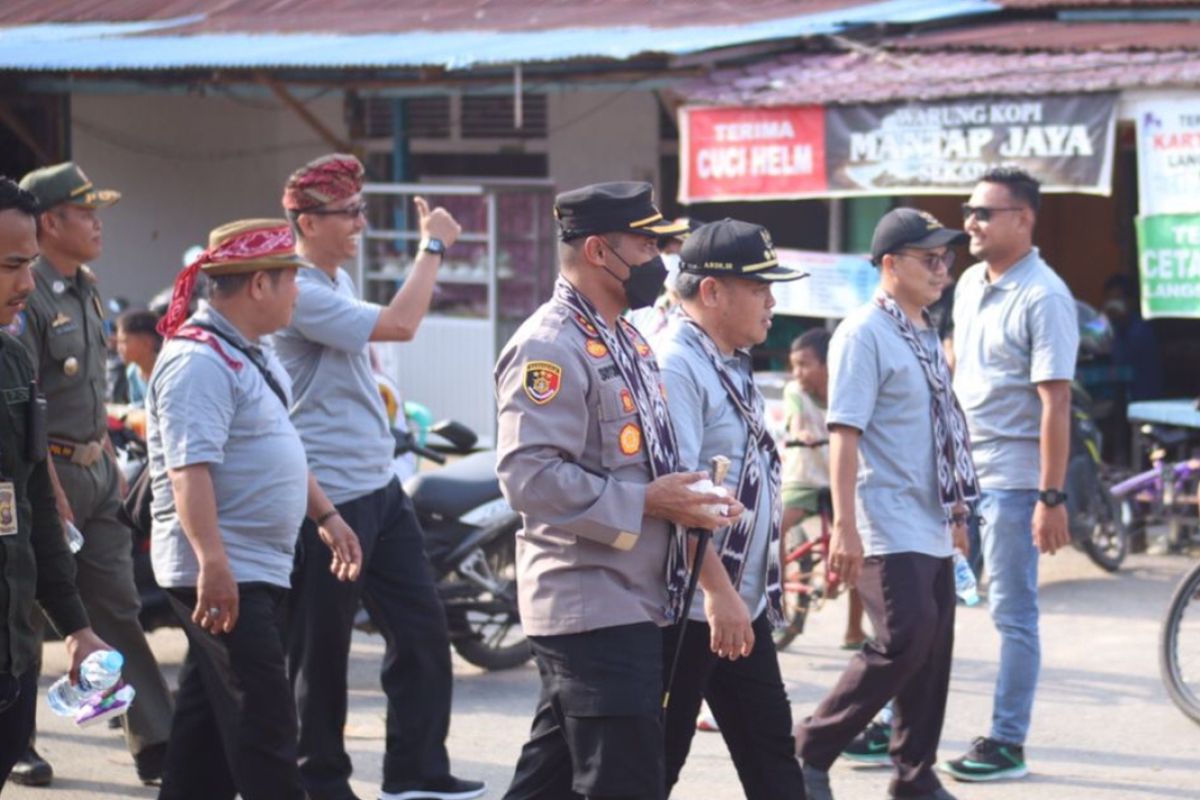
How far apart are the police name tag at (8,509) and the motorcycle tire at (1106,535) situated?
6.82m

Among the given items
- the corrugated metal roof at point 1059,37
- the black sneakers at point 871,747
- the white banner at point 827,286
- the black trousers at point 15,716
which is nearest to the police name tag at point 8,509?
the black trousers at point 15,716

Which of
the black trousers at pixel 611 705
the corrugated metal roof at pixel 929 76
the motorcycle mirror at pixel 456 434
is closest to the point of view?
the black trousers at pixel 611 705

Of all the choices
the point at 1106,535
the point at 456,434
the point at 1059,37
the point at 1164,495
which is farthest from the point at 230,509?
the point at 1059,37

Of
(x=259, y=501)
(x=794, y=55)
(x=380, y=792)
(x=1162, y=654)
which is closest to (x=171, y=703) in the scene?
(x=380, y=792)

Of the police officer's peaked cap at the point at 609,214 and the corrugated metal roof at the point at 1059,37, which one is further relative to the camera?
the corrugated metal roof at the point at 1059,37

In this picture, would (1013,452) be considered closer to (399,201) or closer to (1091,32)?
(1091,32)

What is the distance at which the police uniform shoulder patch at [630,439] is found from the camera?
13.7ft

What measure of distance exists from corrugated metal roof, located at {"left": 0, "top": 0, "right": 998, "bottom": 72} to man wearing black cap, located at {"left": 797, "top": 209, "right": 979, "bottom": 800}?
21.1 feet

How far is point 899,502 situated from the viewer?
18.3 ft

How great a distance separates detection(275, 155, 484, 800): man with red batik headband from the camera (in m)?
5.65

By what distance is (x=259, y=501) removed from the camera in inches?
192

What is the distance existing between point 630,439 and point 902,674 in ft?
5.64

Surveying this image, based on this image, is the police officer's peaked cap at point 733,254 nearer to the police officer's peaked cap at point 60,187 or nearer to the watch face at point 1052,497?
the watch face at point 1052,497

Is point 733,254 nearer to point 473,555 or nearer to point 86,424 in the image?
point 86,424
